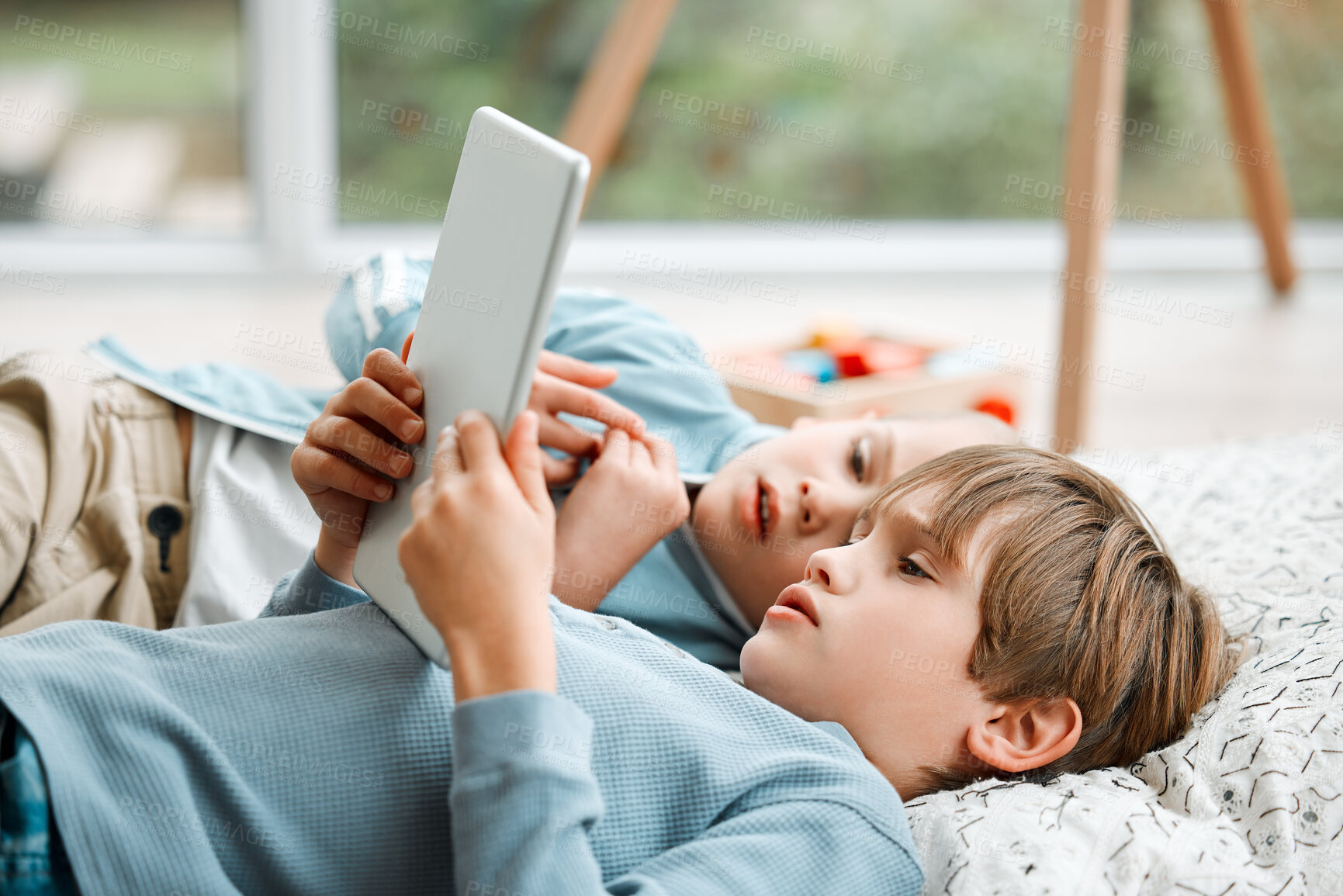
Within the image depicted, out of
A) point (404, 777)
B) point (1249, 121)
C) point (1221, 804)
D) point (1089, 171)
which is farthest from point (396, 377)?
point (1249, 121)

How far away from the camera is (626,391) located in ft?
3.90

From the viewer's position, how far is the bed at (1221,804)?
0.68 meters

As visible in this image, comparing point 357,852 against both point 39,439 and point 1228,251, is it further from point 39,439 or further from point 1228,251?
point 1228,251

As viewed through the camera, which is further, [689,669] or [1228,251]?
[1228,251]

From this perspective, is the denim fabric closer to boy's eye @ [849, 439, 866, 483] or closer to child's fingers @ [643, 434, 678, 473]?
child's fingers @ [643, 434, 678, 473]

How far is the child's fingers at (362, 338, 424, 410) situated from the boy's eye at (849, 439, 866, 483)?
454mm

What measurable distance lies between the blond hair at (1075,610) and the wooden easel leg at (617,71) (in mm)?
1467

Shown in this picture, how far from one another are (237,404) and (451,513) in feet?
2.03

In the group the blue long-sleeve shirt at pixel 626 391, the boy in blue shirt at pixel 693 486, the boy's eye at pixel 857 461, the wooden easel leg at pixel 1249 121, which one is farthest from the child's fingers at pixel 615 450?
the wooden easel leg at pixel 1249 121

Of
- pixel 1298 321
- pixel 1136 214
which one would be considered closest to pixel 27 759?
pixel 1298 321

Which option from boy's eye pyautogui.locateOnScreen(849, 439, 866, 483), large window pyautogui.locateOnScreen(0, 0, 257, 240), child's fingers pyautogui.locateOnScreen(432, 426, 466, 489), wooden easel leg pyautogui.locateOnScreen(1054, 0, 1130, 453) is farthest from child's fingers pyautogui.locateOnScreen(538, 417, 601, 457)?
large window pyautogui.locateOnScreen(0, 0, 257, 240)

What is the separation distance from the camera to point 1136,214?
3.28 m

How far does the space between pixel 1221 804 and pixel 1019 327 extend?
207cm

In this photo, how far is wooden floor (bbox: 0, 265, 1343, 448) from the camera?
2211 mm
